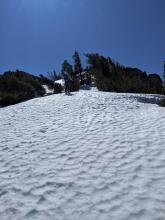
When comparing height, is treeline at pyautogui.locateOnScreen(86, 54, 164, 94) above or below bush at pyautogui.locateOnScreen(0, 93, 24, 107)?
above

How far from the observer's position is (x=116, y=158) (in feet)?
19.6

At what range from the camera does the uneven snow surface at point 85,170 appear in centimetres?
422

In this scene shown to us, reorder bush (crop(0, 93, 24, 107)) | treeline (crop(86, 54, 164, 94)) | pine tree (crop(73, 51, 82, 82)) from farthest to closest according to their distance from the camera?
pine tree (crop(73, 51, 82, 82)) → treeline (crop(86, 54, 164, 94)) → bush (crop(0, 93, 24, 107))

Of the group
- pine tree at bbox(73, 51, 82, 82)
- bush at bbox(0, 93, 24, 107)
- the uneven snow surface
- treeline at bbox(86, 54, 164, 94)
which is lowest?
the uneven snow surface

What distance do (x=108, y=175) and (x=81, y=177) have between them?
557 millimetres

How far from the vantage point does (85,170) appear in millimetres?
5547

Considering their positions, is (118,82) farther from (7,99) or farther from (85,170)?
(85,170)

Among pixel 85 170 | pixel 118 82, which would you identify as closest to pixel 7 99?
pixel 118 82

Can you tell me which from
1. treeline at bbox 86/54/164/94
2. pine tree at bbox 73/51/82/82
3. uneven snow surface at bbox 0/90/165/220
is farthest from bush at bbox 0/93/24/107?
pine tree at bbox 73/51/82/82

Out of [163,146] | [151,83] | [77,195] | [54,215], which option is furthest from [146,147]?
[151,83]

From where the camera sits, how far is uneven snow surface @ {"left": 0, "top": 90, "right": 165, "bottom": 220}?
13.9 ft

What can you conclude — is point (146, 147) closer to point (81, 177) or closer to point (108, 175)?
point (108, 175)

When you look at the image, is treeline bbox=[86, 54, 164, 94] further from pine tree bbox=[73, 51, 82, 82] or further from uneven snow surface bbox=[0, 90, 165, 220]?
uneven snow surface bbox=[0, 90, 165, 220]

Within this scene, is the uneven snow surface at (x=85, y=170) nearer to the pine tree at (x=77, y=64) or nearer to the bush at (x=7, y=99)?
the bush at (x=7, y=99)
